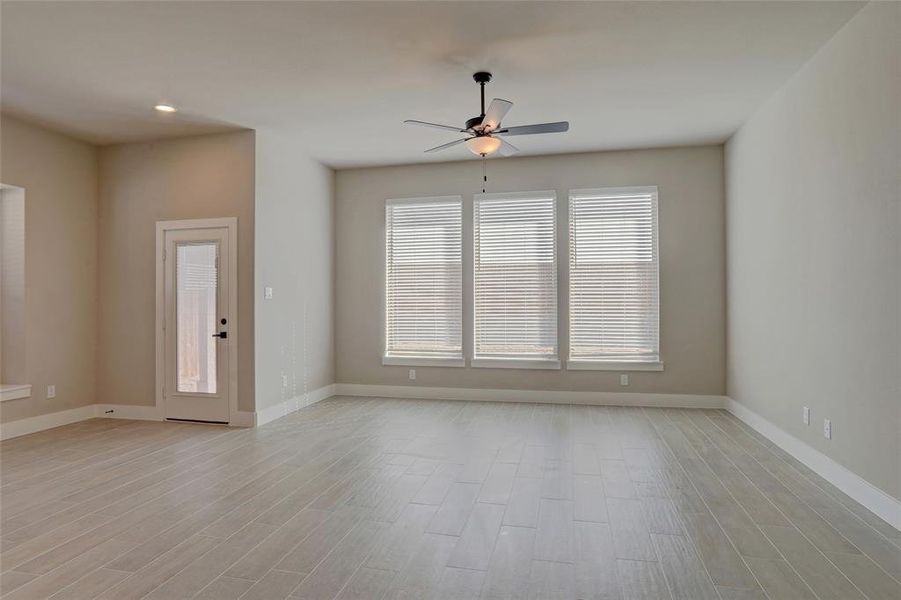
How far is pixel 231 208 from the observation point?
18.4 feet

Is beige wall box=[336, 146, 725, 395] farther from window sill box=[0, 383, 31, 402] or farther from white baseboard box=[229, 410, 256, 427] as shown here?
window sill box=[0, 383, 31, 402]

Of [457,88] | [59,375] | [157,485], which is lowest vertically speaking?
[157,485]

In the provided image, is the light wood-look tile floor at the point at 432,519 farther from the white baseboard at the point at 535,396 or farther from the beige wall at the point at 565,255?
the beige wall at the point at 565,255

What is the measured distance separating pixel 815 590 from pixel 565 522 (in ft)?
3.93

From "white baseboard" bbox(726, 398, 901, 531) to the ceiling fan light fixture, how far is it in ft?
11.3

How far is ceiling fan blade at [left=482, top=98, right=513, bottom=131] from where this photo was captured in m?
3.82

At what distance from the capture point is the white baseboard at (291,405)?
563 centimetres

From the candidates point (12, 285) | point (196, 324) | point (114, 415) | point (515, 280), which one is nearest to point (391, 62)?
point (515, 280)

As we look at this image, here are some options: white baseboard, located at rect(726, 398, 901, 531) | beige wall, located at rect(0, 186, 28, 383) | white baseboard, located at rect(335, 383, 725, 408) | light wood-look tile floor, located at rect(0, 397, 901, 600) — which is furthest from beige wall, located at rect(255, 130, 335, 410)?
white baseboard, located at rect(726, 398, 901, 531)

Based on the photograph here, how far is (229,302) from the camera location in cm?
562

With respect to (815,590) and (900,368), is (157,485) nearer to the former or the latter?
(815,590)

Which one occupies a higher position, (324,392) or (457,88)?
(457,88)

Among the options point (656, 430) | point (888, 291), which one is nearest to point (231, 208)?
point (656, 430)

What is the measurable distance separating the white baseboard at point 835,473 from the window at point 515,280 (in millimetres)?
2439
